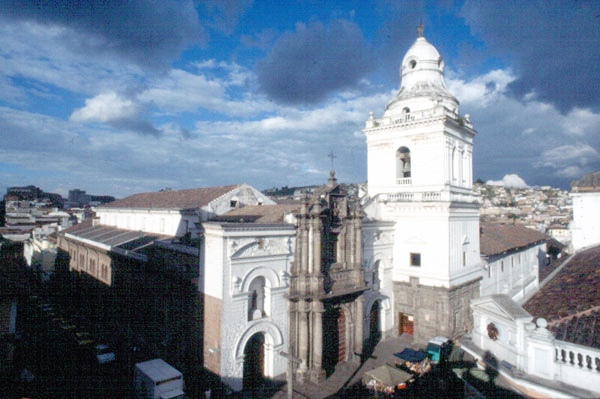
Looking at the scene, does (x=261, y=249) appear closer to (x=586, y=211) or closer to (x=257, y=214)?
(x=257, y=214)

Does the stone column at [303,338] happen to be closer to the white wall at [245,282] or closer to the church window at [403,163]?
the white wall at [245,282]

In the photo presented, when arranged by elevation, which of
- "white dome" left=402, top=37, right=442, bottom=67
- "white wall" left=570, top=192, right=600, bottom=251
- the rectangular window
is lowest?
the rectangular window

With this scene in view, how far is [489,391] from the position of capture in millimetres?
11297

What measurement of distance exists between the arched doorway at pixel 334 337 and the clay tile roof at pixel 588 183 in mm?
14736

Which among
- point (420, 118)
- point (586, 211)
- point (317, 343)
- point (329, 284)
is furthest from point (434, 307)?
point (420, 118)

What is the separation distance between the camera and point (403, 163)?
26016 millimetres

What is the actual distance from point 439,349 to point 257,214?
45.8 ft

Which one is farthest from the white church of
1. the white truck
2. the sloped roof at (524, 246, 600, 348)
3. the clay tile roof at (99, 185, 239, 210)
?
the sloped roof at (524, 246, 600, 348)

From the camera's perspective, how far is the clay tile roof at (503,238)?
1092 inches

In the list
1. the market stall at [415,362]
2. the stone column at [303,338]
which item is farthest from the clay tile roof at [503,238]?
the stone column at [303,338]

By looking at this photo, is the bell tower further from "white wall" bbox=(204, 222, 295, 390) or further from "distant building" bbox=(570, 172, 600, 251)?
"white wall" bbox=(204, 222, 295, 390)

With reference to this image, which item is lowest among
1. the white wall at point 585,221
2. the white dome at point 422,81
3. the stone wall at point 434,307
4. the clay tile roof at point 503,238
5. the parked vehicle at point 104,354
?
the parked vehicle at point 104,354

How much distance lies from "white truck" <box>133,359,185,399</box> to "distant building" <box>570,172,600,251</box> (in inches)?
892

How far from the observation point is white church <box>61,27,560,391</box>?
16641mm
